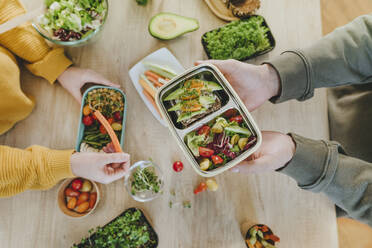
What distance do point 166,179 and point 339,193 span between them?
2.80 ft

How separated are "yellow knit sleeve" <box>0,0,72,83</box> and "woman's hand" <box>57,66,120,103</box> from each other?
0.03 metres

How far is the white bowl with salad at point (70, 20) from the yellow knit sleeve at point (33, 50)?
9 cm

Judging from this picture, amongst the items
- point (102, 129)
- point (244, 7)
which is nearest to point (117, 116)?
point (102, 129)

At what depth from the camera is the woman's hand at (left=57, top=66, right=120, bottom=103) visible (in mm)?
1414

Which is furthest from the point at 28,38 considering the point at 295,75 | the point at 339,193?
the point at 339,193

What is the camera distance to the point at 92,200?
4.56 ft

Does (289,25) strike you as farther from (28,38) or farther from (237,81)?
(28,38)

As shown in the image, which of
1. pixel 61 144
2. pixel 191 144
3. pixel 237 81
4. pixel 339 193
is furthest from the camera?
pixel 61 144

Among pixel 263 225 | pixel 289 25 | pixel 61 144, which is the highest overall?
pixel 289 25

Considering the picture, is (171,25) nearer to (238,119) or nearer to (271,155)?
(238,119)

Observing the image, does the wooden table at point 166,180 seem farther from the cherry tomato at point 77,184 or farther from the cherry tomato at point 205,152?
the cherry tomato at point 205,152

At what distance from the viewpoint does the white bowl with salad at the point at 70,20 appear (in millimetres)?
1283

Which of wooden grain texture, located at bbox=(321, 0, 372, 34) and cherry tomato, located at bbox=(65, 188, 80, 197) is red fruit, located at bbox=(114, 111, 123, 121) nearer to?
cherry tomato, located at bbox=(65, 188, 80, 197)

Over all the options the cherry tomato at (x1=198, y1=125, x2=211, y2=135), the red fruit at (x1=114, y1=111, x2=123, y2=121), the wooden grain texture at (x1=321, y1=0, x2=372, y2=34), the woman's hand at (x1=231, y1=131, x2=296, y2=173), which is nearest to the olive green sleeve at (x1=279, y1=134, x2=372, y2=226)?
the woman's hand at (x1=231, y1=131, x2=296, y2=173)
